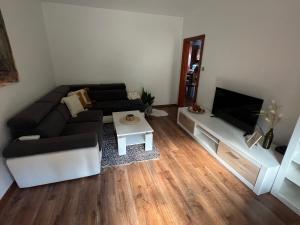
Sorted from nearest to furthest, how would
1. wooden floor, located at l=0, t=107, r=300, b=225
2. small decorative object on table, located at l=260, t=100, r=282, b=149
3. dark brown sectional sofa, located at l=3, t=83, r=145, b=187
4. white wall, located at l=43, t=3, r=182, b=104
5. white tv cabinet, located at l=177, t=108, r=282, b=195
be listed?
wooden floor, located at l=0, t=107, r=300, b=225, dark brown sectional sofa, located at l=3, t=83, r=145, b=187, white tv cabinet, located at l=177, t=108, r=282, b=195, small decorative object on table, located at l=260, t=100, r=282, b=149, white wall, located at l=43, t=3, r=182, b=104

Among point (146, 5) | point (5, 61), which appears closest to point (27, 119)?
point (5, 61)

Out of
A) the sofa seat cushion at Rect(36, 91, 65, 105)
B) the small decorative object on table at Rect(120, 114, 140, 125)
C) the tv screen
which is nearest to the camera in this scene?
the tv screen

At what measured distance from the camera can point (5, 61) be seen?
193cm

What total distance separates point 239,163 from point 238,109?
0.84 meters

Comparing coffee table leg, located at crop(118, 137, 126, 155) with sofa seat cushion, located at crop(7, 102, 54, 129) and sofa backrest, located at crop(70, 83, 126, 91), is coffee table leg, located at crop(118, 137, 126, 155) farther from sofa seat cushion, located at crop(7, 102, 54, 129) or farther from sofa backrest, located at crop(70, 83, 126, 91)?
sofa backrest, located at crop(70, 83, 126, 91)

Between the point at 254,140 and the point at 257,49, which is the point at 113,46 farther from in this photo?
the point at 254,140

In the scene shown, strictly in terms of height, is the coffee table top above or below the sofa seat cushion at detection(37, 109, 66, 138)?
below

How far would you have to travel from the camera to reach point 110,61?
4070mm

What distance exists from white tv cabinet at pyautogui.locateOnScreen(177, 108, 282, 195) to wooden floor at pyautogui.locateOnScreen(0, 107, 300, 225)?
0.43 ft

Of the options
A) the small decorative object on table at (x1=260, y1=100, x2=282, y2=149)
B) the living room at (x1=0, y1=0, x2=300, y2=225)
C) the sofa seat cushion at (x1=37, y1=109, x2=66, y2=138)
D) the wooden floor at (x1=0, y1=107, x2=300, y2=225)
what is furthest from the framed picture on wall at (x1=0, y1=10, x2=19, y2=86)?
the small decorative object on table at (x1=260, y1=100, x2=282, y2=149)

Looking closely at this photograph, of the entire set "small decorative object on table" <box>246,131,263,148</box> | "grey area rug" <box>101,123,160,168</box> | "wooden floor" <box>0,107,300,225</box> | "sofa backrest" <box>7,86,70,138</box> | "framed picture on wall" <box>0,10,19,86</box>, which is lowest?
"wooden floor" <box>0,107,300,225</box>

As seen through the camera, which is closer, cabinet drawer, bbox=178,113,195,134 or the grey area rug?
the grey area rug

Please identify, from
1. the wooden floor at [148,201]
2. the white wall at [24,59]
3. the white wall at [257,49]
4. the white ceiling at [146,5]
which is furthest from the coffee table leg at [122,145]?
the white ceiling at [146,5]

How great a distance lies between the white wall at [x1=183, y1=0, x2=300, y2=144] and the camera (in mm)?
1919
